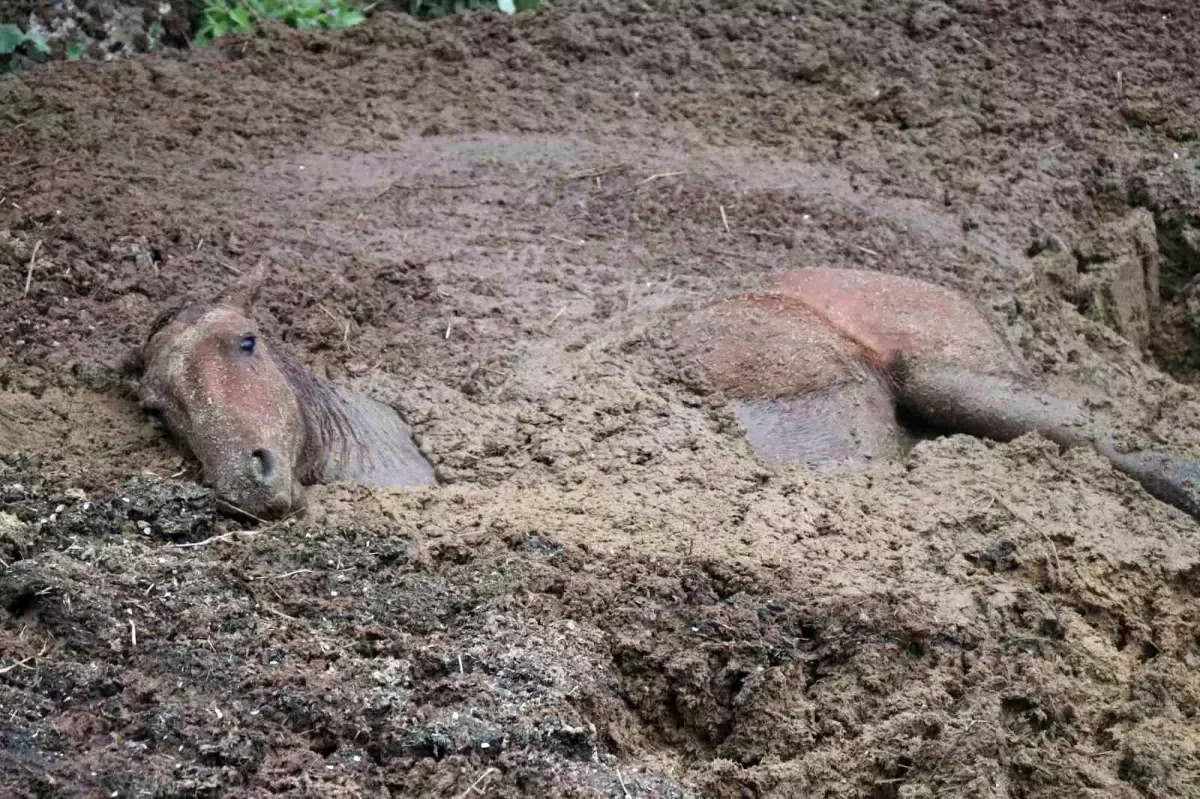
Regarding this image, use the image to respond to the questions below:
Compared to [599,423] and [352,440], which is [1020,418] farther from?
[352,440]

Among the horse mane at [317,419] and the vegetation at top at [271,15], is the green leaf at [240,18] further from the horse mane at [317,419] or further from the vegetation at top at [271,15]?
the horse mane at [317,419]

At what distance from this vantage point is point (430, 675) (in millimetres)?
4266

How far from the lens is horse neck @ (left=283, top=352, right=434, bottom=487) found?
5645 millimetres

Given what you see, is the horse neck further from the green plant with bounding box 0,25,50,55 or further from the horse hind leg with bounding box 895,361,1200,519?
the green plant with bounding box 0,25,50,55

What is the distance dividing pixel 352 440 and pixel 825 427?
179cm

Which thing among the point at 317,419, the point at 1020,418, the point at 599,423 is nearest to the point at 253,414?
the point at 317,419

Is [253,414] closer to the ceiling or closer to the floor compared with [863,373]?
closer to the ceiling

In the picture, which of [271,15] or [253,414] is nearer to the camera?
[253,414]

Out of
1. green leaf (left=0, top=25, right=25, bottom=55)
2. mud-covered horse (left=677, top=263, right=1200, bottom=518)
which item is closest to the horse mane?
mud-covered horse (left=677, top=263, right=1200, bottom=518)

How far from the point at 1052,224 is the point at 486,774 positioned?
490 cm

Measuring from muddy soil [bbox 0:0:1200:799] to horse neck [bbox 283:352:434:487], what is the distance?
15cm

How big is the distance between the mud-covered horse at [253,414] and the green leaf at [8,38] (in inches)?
121

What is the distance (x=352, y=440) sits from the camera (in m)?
5.80

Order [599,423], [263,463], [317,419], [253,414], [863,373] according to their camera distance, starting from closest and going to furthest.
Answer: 1. [263,463]
2. [253,414]
3. [317,419]
4. [599,423]
5. [863,373]
